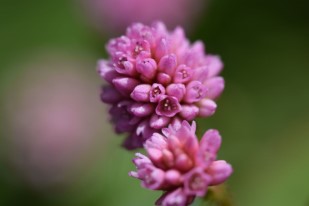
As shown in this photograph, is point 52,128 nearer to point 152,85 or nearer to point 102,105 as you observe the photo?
point 102,105

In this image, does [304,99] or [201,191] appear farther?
[304,99]

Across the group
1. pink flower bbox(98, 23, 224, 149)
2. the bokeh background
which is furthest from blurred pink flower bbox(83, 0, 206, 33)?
pink flower bbox(98, 23, 224, 149)

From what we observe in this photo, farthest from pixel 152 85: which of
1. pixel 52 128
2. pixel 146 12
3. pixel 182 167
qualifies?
pixel 146 12

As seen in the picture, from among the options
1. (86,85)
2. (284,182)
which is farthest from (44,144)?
(284,182)

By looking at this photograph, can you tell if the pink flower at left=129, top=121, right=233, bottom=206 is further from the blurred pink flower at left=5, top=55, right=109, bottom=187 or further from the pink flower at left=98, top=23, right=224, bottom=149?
the blurred pink flower at left=5, top=55, right=109, bottom=187

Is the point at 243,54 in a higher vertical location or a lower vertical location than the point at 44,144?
higher

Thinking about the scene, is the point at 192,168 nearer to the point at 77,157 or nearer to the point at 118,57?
the point at 118,57
